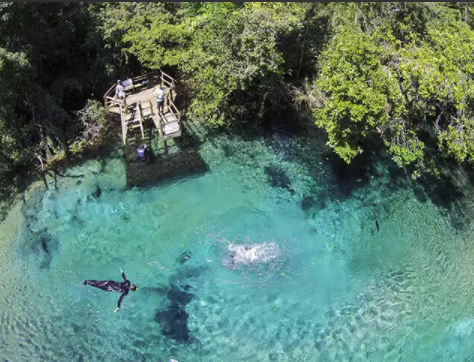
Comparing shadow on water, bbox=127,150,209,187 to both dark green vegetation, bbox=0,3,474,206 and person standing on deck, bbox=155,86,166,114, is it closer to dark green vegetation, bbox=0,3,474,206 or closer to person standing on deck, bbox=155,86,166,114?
dark green vegetation, bbox=0,3,474,206

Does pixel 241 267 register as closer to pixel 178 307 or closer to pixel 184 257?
pixel 184 257

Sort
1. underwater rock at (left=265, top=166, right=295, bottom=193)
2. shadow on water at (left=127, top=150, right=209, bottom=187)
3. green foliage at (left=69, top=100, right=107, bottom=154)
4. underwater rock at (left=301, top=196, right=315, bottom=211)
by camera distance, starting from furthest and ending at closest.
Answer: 1. green foliage at (left=69, top=100, right=107, bottom=154)
2. shadow on water at (left=127, top=150, right=209, bottom=187)
3. underwater rock at (left=265, top=166, right=295, bottom=193)
4. underwater rock at (left=301, top=196, right=315, bottom=211)

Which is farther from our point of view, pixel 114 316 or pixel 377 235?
pixel 377 235

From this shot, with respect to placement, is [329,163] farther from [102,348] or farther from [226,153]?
[102,348]

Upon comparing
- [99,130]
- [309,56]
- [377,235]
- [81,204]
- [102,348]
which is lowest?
[102,348]

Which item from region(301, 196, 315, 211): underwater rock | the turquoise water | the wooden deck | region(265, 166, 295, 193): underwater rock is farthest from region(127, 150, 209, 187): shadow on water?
region(301, 196, 315, 211): underwater rock

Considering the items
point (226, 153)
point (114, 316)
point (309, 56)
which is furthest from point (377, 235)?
point (114, 316)
